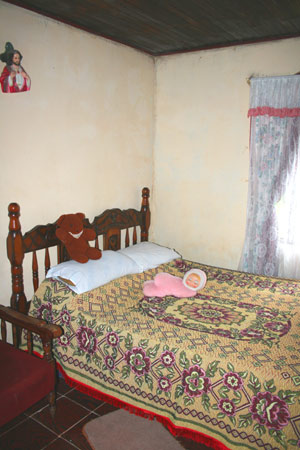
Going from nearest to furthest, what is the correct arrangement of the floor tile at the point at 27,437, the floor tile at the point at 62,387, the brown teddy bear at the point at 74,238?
the floor tile at the point at 27,437
the floor tile at the point at 62,387
the brown teddy bear at the point at 74,238

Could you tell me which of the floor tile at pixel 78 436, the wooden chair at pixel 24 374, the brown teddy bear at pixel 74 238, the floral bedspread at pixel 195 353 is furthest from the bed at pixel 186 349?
the wooden chair at pixel 24 374

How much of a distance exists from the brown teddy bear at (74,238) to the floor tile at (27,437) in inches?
46.2

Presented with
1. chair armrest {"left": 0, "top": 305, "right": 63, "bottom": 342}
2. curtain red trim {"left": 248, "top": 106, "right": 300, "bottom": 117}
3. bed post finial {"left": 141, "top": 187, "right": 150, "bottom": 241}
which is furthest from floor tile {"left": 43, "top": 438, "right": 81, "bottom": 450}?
curtain red trim {"left": 248, "top": 106, "right": 300, "bottom": 117}

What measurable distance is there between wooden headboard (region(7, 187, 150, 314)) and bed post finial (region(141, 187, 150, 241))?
0.20 meters

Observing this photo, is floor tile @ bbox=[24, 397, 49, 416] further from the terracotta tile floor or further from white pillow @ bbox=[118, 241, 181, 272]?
white pillow @ bbox=[118, 241, 181, 272]

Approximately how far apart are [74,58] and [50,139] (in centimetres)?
74

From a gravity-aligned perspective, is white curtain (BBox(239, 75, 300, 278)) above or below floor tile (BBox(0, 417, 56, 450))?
above

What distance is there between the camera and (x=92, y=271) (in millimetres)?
2887

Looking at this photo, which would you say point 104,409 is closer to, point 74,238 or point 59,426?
point 59,426

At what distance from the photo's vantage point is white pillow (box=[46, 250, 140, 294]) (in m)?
2.77

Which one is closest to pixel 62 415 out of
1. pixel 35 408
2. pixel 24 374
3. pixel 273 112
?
pixel 35 408

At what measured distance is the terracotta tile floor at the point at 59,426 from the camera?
7.39ft

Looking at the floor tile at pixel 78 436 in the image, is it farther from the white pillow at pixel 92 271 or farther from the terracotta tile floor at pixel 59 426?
the white pillow at pixel 92 271

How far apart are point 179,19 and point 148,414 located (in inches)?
112
